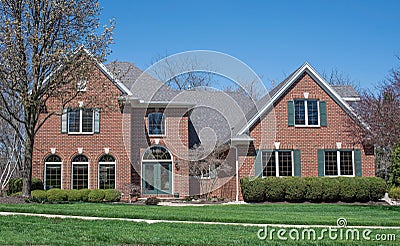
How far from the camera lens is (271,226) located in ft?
41.1

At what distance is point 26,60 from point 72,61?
1552 mm

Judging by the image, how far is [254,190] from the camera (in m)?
23.7

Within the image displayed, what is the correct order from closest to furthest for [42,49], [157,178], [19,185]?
[42,49]
[19,185]
[157,178]

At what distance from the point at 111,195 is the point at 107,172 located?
1.94 m

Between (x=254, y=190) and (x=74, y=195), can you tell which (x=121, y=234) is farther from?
(x=74, y=195)

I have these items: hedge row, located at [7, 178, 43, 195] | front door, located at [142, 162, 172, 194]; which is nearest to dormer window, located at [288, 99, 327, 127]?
front door, located at [142, 162, 172, 194]

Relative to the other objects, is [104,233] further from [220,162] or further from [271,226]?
[220,162]

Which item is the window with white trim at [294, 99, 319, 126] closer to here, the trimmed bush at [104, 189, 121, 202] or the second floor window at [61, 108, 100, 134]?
the trimmed bush at [104, 189, 121, 202]

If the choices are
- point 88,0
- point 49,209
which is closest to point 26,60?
point 88,0

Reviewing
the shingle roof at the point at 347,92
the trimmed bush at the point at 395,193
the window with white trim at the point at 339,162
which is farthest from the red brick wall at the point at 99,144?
the trimmed bush at the point at 395,193

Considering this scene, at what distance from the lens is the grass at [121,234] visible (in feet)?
30.7

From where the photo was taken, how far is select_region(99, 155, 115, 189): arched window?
25.7 m

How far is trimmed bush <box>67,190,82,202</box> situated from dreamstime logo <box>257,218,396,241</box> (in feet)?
45.9

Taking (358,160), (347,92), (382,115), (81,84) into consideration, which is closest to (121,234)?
(81,84)
